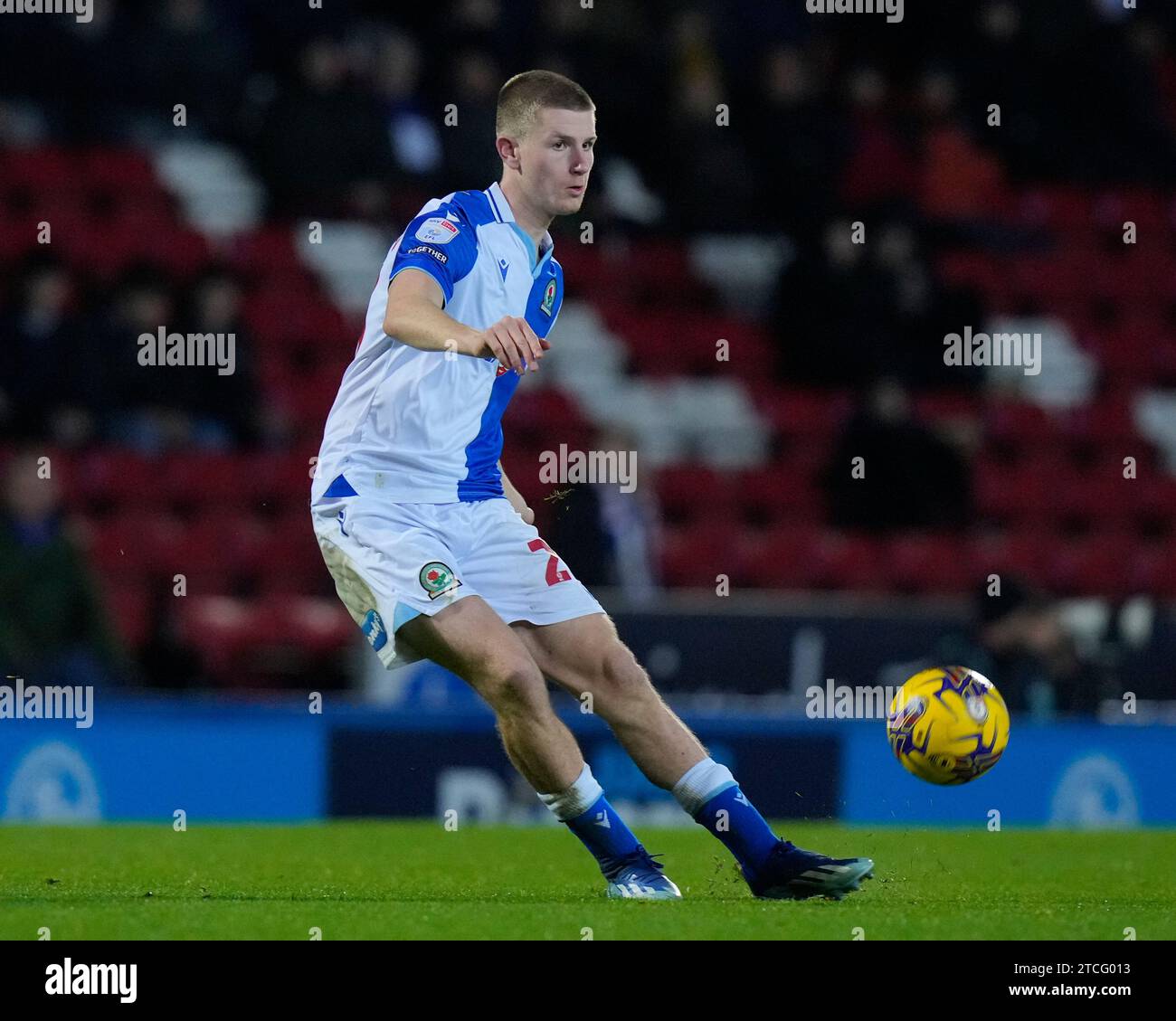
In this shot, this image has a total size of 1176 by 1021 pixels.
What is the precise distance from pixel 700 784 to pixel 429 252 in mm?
1776

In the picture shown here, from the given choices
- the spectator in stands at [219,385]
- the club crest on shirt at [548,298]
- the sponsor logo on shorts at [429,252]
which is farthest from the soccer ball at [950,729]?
the spectator in stands at [219,385]

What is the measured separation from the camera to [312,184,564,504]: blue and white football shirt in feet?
21.3

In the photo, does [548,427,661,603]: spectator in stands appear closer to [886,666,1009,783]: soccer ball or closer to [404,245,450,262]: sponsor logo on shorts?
[886,666,1009,783]: soccer ball

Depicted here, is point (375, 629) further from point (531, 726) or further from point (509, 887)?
point (509, 887)

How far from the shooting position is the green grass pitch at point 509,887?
5551 millimetres

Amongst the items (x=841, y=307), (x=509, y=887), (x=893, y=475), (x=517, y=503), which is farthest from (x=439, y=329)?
(x=841, y=307)

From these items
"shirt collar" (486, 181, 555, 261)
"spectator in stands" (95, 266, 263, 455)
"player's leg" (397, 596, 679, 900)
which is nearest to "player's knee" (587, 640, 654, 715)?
"player's leg" (397, 596, 679, 900)

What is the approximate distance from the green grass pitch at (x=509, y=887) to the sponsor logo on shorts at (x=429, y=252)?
1.89 m

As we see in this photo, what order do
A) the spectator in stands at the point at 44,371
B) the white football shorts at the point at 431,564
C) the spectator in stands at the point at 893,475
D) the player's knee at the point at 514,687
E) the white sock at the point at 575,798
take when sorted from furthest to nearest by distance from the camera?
the spectator in stands at the point at 893,475 → the spectator in stands at the point at 44,371 → the white sock at the point at 575,798 → the white football shorts at the point at 431,564 → the player's knee at the point at 514,687

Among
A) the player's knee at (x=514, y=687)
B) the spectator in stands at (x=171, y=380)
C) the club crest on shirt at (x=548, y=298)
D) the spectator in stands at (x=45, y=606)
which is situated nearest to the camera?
the player's knee at (x=514, y=687)

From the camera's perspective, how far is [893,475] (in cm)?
1420

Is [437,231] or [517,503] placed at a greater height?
[437,231]

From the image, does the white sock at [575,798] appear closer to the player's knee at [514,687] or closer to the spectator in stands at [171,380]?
the player's knee at [514,687]
